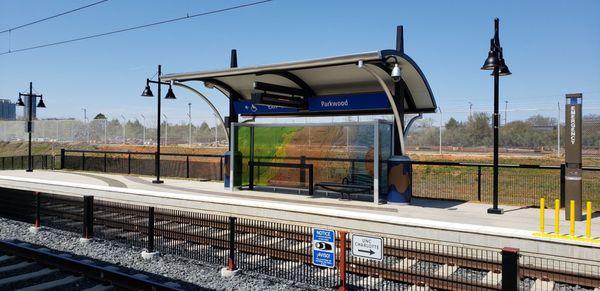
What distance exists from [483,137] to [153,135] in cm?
3776

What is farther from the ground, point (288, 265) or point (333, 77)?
point (333, 77)

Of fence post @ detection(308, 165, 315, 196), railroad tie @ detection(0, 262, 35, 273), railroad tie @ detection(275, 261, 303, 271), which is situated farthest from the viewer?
fence post @ detection(308, 165, 315, 196)

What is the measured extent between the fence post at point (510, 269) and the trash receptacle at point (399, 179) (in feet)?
23.6

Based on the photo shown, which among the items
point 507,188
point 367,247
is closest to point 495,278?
point 367,247

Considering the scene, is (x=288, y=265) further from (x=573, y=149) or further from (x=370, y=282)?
(x=573, y=149)

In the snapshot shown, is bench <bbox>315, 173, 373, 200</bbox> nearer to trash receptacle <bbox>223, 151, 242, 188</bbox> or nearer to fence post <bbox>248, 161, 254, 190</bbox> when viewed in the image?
fence post <bbox>248, 161, 254, 190</bbox>

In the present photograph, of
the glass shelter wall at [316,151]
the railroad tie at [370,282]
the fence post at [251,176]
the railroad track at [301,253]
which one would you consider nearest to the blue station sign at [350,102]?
the glass shelter wall at [316,151]

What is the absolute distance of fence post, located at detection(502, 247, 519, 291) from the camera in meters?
5.67

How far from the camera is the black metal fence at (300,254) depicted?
22.5ft

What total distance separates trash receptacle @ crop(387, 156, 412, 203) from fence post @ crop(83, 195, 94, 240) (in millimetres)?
7571

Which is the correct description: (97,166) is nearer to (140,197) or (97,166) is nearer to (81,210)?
(140,197)

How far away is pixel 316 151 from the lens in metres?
15.2

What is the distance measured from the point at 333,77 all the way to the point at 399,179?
363cm

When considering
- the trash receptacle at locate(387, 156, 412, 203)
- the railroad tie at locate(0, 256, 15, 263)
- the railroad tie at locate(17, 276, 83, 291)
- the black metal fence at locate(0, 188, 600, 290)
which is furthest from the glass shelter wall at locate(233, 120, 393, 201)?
the railroad tie at locate(0, 256, 15, 263)
